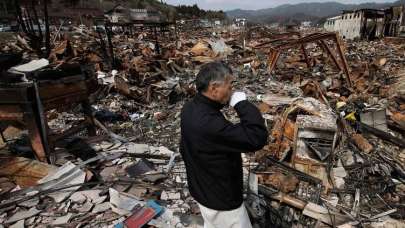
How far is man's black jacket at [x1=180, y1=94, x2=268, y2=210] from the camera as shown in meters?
1.82

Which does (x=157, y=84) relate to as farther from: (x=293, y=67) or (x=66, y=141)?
(x=293, y=67)

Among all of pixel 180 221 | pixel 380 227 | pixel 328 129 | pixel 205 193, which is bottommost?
pixel 380 227

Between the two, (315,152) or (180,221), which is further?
(315,152)

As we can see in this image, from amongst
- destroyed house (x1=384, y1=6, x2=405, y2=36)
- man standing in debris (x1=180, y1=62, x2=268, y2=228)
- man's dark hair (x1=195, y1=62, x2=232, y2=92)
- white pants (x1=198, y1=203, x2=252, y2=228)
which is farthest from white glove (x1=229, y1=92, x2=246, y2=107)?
destroyed house (x1=384, y1=6, x2=405, y2=36)

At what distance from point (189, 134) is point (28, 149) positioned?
4.00m

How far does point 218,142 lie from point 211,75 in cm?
43

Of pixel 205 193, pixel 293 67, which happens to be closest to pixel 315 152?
pixel 205 193

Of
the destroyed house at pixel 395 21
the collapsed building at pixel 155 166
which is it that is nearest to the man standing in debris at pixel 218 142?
the collapsed building at pixel 155 166

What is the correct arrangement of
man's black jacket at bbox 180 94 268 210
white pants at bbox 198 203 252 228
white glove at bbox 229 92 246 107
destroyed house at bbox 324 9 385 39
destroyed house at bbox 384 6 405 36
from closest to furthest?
1. man's black jacket at bbox 180 94 268 210
2. white glove at bbox 229 92 246 107
3. white pants at bbox 198 203 252 228
4. destroyed house at bbox 384 6 405 36
5. destroyed house at bbox 324 9 385 39

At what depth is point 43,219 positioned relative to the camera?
11.1 feet

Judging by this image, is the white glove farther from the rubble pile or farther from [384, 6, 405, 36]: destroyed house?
[384, 6, 405, 36]: destroyed house

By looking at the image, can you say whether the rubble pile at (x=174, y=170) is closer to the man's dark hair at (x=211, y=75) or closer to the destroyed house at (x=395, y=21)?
the man's dark hair at (x=211, y=75)

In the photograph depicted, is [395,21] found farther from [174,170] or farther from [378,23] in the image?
[174,170]

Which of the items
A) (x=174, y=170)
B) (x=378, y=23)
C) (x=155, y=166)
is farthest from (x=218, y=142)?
(x=378, y=23)
